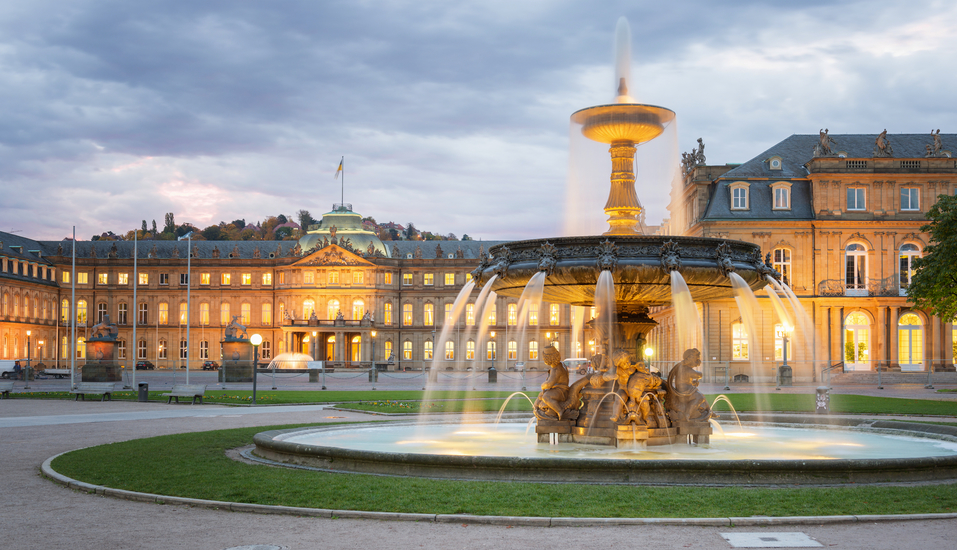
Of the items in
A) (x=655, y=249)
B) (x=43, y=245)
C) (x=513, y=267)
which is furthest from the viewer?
(x=43, y=245)

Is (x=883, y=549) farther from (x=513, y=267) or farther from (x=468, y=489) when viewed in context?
(x=513, y=267)

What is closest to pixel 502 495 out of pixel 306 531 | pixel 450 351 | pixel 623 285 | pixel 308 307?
pixel 306 531

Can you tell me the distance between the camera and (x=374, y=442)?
15883 millimetres

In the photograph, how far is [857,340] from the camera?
61844 mm

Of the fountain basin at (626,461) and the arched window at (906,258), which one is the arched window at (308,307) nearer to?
the arched window at (906,258)

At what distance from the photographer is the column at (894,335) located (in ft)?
199

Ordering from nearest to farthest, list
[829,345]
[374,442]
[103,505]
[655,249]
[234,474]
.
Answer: [103,505] → [234,474] → [655,249] → [374,442] → [829,345]

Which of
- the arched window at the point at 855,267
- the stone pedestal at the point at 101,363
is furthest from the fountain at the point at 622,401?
the arched window at the point at 855,267

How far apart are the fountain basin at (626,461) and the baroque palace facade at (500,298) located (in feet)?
103

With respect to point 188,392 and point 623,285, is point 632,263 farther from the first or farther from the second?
point 188,392

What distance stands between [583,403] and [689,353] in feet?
6.34

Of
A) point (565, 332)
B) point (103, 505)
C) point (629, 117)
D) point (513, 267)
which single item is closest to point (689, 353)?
point (513, 267)

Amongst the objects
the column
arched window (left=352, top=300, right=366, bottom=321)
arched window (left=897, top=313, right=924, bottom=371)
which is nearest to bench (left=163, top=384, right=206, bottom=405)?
the column

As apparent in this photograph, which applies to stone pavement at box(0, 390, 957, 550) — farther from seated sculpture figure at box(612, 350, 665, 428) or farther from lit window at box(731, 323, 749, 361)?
lit window at box(731, 323, 749, 361)
